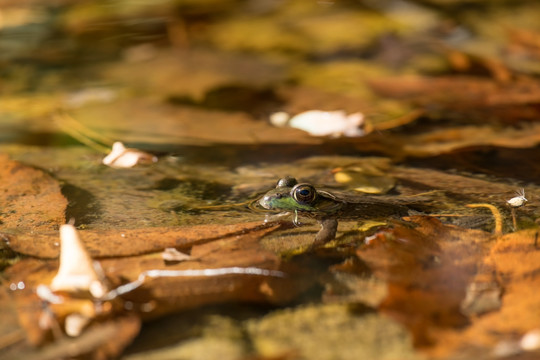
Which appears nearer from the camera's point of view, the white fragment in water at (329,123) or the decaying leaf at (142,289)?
the decaying leaf at (142,289)

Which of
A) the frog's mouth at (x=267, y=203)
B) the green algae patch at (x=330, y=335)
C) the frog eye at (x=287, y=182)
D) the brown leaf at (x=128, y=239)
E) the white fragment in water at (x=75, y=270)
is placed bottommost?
the frog's mouth at (x=267, y=203)

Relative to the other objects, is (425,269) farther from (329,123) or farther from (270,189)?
(329,123)

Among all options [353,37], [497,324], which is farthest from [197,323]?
[353,37]

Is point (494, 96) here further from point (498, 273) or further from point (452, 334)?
point (452, 334)

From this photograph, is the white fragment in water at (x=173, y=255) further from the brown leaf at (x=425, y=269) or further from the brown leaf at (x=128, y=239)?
the brown leaf at (x=425, y=269)

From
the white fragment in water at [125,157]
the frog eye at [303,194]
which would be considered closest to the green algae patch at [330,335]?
the frog eye at [303,194]

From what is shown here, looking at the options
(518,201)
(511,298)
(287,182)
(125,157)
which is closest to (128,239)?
(287,182)

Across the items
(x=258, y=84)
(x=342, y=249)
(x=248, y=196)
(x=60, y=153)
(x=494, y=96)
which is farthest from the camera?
(x=258, y=84)

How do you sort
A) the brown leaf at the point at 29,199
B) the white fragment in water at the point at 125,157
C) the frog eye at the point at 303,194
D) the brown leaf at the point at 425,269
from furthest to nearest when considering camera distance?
the white fragment in water at the point at 125,157 → the frog eye at the point at 303,194 → the brown leaf at the point at 29,199 → the brown leaf at the point at 425,269
